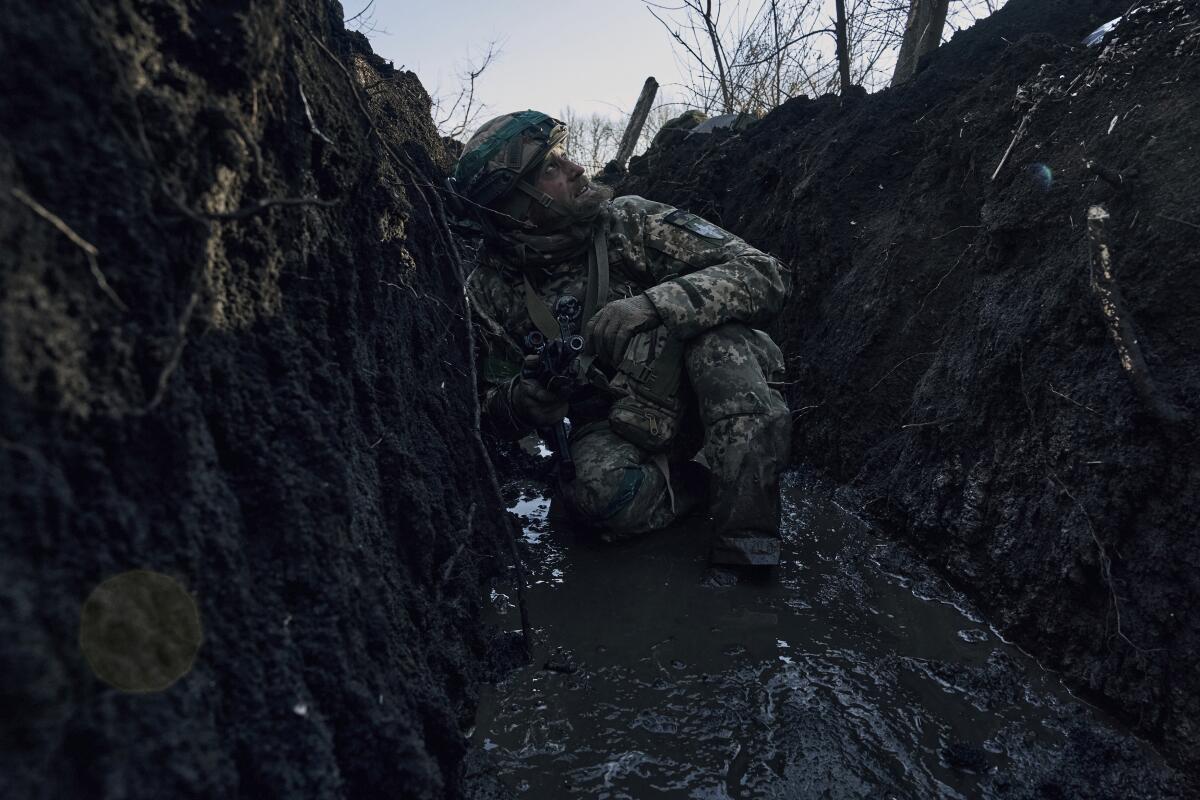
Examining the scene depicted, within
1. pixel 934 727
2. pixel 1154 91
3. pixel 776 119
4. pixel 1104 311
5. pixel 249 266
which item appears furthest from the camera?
pixel 776 119

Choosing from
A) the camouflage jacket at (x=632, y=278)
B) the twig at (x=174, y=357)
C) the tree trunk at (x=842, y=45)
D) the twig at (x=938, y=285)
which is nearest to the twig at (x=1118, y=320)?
the twig at (x=938, y=285)

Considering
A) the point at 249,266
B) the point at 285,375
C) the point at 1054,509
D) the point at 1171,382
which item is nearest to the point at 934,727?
the point at 1054,509

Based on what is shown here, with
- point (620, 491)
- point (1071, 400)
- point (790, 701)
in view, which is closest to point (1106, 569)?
point (1071, 400)

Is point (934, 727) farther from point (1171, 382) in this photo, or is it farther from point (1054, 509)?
point (1171, 382)

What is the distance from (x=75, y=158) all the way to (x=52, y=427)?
0.29 m

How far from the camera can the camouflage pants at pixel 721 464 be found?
2.57 metres

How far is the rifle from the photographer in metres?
2.79

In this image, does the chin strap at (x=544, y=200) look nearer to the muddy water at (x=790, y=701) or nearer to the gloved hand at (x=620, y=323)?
the gloved hand at (x=620, y=323)

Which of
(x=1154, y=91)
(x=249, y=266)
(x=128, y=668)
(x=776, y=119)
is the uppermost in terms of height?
(x=776, y=119)

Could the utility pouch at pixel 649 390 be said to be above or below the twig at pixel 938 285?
below

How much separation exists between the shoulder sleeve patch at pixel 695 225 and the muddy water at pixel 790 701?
59.1 inches

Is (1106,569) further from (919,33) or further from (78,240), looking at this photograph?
(919,33)

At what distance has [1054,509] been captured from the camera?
1.97 m

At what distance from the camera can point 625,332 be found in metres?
Answer: 2.83
